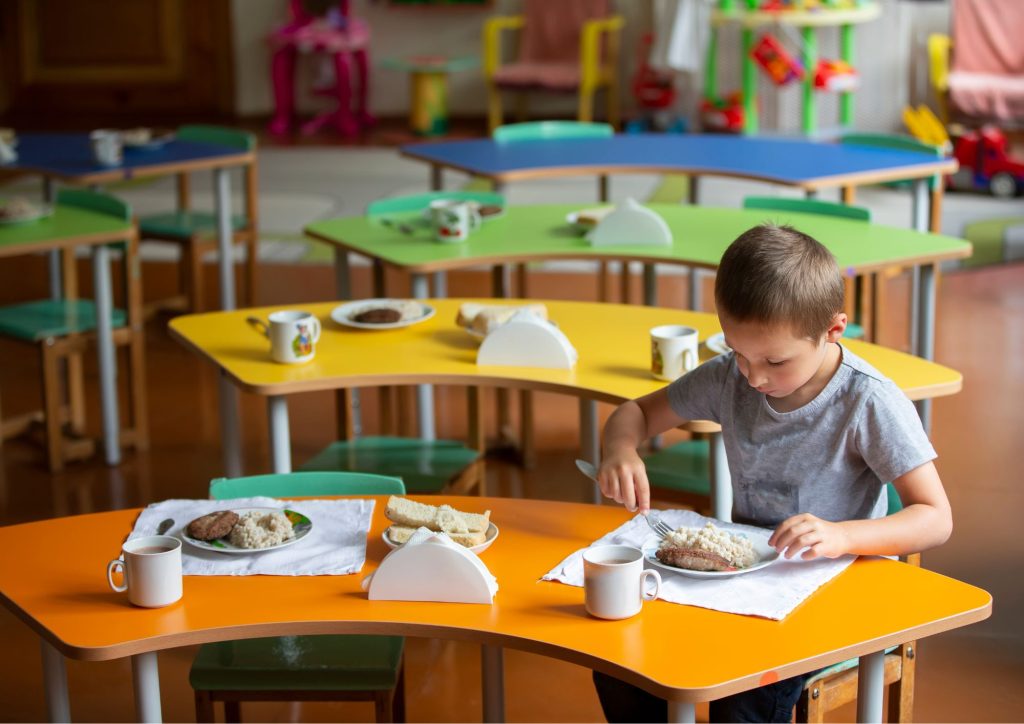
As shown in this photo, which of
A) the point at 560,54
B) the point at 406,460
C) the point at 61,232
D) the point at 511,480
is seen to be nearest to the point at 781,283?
the point at 406,460

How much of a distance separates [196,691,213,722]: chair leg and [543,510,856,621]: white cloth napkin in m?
0.61

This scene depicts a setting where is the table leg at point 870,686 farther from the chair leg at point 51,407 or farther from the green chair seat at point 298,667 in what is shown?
the chair leg at point 51,407

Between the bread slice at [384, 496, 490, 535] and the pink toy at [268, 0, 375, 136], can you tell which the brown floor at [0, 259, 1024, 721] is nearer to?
the bread slice at [384, 496, 490, 535]

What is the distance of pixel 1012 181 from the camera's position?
716 centimetres

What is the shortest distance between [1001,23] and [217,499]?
7136 millimetres

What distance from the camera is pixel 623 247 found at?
130 inches

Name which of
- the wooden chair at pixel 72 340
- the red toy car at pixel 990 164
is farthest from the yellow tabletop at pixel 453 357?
the red toy car at pixel 990 164

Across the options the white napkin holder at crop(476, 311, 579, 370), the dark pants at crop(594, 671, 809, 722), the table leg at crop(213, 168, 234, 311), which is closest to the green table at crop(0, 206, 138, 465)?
the table leg at crop(213, 168, 234, 311)

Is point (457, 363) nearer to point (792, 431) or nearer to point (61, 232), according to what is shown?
point (792, 431)

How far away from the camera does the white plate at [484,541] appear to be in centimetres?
171

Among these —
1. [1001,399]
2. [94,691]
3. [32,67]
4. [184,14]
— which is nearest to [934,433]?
[1001,399]

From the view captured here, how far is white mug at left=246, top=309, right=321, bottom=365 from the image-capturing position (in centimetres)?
247

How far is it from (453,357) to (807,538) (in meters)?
1.09

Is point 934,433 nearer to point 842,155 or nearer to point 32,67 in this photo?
point 842,155
